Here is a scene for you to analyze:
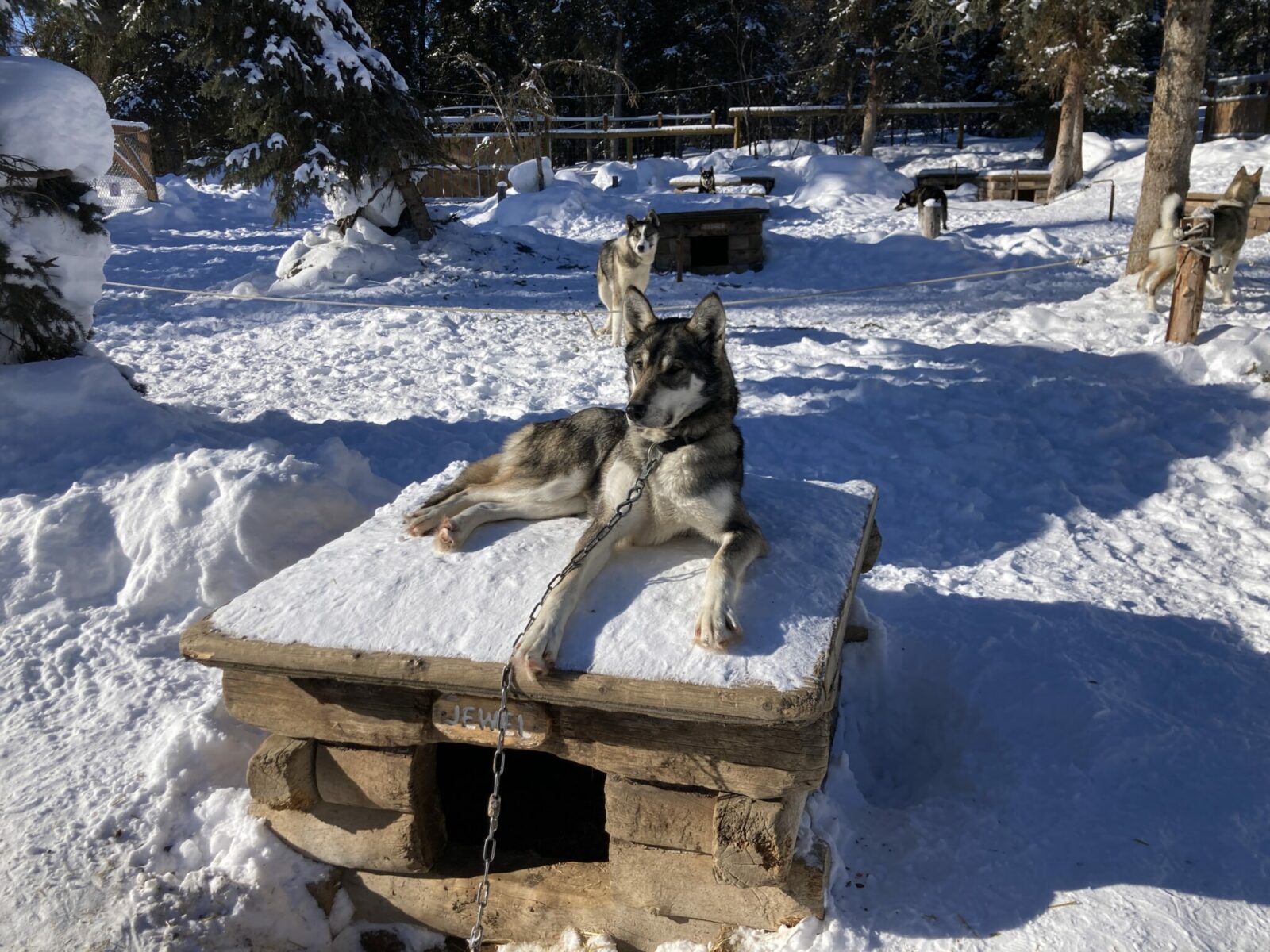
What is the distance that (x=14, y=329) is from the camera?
5.22 meters

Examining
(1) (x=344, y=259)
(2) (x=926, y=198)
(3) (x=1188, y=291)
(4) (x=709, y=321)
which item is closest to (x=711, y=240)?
(2) (x=926, y=198)

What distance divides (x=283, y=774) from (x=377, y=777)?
318 millimetres

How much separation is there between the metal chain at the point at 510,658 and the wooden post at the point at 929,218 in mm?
12627

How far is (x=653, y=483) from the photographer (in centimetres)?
298

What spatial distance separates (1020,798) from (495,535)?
214 centimetres

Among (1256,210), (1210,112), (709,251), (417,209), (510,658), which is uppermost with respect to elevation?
(1210,112)

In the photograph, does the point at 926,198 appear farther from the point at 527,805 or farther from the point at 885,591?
the point at 527,805

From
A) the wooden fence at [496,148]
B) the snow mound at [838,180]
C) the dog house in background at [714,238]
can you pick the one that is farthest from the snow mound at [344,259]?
the wooden fence at [496,148]

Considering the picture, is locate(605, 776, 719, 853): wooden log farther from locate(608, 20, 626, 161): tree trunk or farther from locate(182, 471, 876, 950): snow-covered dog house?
locate(608, 20, 626, 161): tree trunk

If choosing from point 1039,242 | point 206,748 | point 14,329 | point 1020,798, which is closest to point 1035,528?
point 1020,798

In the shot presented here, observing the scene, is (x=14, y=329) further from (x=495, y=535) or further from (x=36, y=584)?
(x=495, y=535)

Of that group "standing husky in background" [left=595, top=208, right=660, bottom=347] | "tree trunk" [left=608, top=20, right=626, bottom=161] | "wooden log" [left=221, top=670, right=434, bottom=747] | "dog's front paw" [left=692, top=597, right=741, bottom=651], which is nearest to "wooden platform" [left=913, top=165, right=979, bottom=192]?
"tree trunk" [left=608, top=20, right=626, bottom=161]

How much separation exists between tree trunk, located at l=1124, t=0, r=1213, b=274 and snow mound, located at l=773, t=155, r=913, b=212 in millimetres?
8216

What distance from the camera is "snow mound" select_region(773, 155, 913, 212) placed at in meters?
18.8
